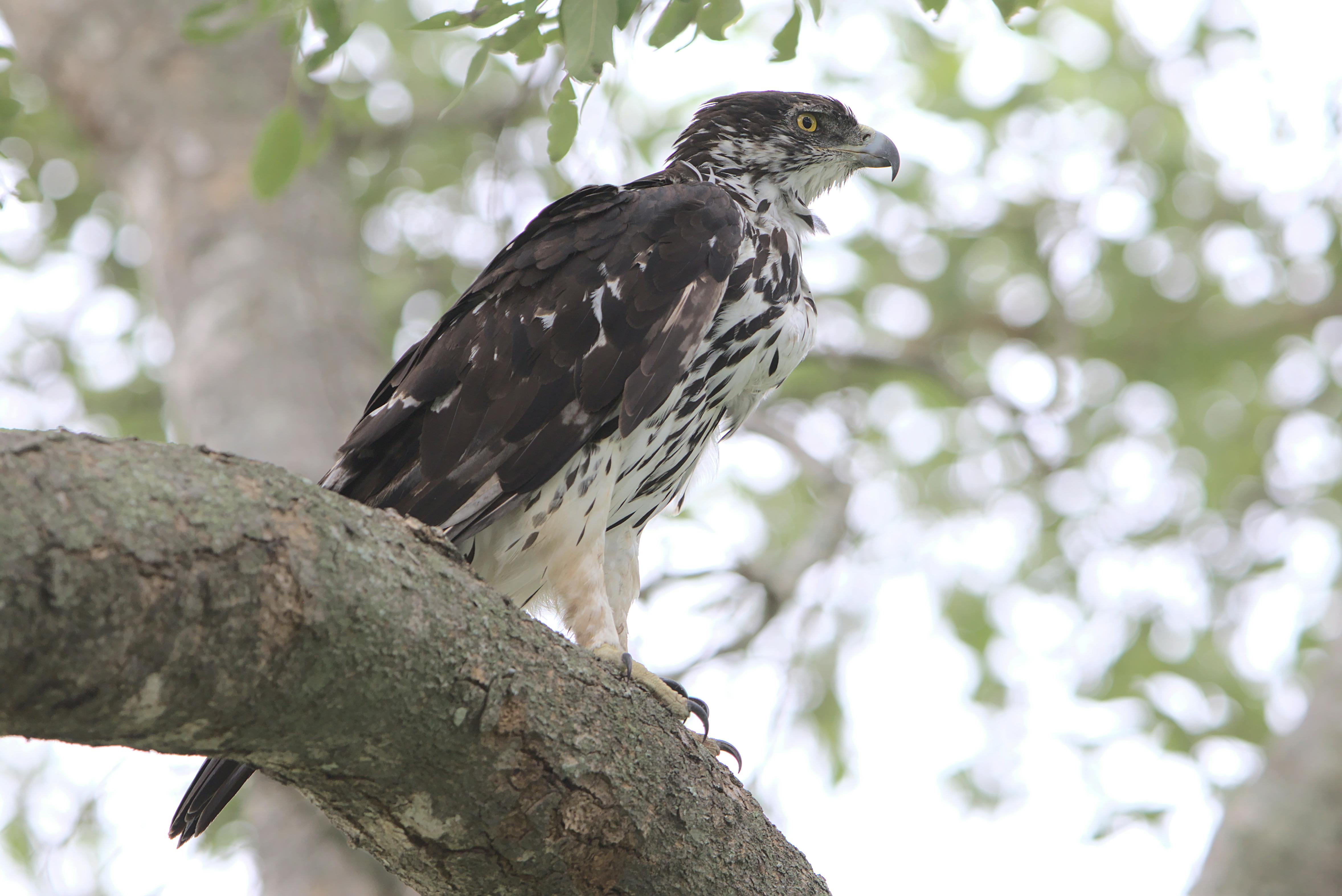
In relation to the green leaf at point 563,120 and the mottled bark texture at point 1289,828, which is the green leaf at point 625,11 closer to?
the green leaf at point 563,120

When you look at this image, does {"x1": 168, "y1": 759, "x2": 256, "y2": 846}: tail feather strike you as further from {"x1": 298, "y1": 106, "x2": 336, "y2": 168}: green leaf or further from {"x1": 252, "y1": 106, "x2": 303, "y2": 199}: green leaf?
{"x1": 298, "y1": 106, "x2": 336, "y2": 168}: green leaf

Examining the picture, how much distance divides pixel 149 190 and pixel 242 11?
1034 millimetres

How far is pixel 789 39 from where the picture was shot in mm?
3027

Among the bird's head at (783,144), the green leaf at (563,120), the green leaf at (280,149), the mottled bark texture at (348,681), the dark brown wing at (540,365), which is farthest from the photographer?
the bird's head at (783,144)

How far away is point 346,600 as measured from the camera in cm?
185

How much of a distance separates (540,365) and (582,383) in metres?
0.13

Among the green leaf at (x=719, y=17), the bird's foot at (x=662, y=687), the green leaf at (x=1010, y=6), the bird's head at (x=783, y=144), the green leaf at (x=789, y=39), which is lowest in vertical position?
the bird's foot at (x=662, y=687)

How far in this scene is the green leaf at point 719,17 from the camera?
9.27 feet

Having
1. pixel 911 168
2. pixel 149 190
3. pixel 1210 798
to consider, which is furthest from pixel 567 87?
pixel 1210 798

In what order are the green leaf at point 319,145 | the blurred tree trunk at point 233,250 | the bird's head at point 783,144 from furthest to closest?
1. the blurred tree trunk at point 233,250
2. the bird's head at point 783,144
3. the green leaf at point 319,145

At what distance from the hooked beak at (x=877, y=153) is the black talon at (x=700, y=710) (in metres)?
2.36

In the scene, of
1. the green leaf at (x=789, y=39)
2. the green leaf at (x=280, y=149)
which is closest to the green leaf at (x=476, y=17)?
the green leaf at (x=789, y=39)

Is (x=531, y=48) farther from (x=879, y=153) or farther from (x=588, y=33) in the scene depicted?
(x=879, y=153)

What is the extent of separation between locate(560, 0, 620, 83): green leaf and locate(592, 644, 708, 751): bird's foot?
145cm
